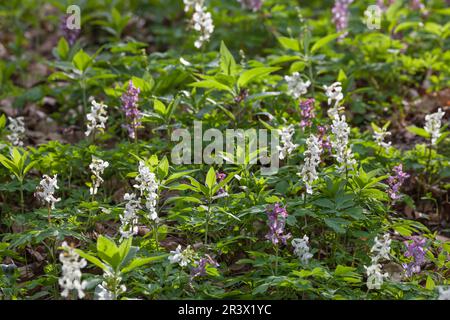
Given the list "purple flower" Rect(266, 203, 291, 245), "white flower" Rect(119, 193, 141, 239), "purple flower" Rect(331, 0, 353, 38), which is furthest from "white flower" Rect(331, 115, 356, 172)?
"purple flower" Rect(331, 0, 353, 38)

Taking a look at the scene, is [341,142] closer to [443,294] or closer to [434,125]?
[434,125]

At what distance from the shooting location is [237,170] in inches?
167

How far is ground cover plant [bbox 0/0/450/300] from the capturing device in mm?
3539

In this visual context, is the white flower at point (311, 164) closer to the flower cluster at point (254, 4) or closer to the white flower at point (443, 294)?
the white flower at point (443, 294)

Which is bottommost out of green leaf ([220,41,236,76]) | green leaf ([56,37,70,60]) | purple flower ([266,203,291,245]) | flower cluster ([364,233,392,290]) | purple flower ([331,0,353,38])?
flower cluster ([364,233,392,290])

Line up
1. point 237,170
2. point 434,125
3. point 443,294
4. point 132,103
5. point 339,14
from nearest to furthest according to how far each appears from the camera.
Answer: point 443,294 → point 237,170 → point 132,103 → point 434,125 → point 339,14

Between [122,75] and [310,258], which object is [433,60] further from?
[310,258]

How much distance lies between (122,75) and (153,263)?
2441 millimetres

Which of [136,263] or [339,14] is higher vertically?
[339,14]

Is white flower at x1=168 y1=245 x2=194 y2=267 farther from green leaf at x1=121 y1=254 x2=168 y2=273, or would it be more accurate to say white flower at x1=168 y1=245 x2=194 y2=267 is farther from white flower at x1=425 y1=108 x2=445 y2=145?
white flower at x1=425 y1=108 x2=445 y2=145

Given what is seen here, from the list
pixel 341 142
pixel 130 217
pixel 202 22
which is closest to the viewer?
pixel 130 217

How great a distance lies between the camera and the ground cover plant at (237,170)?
354 centimetres

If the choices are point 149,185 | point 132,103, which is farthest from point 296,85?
point 149,185

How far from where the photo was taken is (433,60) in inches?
238
